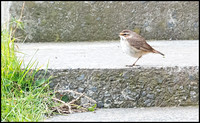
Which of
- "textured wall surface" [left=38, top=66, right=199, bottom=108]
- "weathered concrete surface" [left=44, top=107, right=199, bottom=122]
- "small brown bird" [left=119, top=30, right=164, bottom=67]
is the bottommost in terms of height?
"weathered concrete surface" [left=44, top=107, right=199, bottom=122]

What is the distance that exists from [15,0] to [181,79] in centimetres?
217

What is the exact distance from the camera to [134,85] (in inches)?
108

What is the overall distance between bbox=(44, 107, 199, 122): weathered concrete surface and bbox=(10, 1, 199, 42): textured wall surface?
Result: 164 cm

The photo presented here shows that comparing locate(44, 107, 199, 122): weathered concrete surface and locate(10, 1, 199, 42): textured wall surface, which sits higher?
locate(10, 1, 199, 42): textured wall surface

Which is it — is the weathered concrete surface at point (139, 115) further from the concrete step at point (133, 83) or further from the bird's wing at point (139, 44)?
the bird's wing at point (139, 44)

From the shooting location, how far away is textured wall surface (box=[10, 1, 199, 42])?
416cm

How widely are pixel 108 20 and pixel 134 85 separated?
1.60 m

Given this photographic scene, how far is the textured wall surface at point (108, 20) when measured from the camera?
4.16m

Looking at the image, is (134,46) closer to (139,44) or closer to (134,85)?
(139,44)

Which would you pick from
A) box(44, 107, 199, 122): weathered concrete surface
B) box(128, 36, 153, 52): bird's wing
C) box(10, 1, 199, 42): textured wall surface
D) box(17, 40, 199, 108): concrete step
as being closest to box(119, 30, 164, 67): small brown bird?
box(128, 36, 153, 52): bird's wing

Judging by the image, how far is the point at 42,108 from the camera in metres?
2.48

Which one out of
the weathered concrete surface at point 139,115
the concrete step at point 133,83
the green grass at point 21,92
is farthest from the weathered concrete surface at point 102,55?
the weathered concrete surface at point 139,115

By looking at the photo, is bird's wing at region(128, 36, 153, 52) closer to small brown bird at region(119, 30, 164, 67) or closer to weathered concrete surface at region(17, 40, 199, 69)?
small brown bird at region(119, 30, 164, 67)

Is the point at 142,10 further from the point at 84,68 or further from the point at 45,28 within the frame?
the point at 84,68
